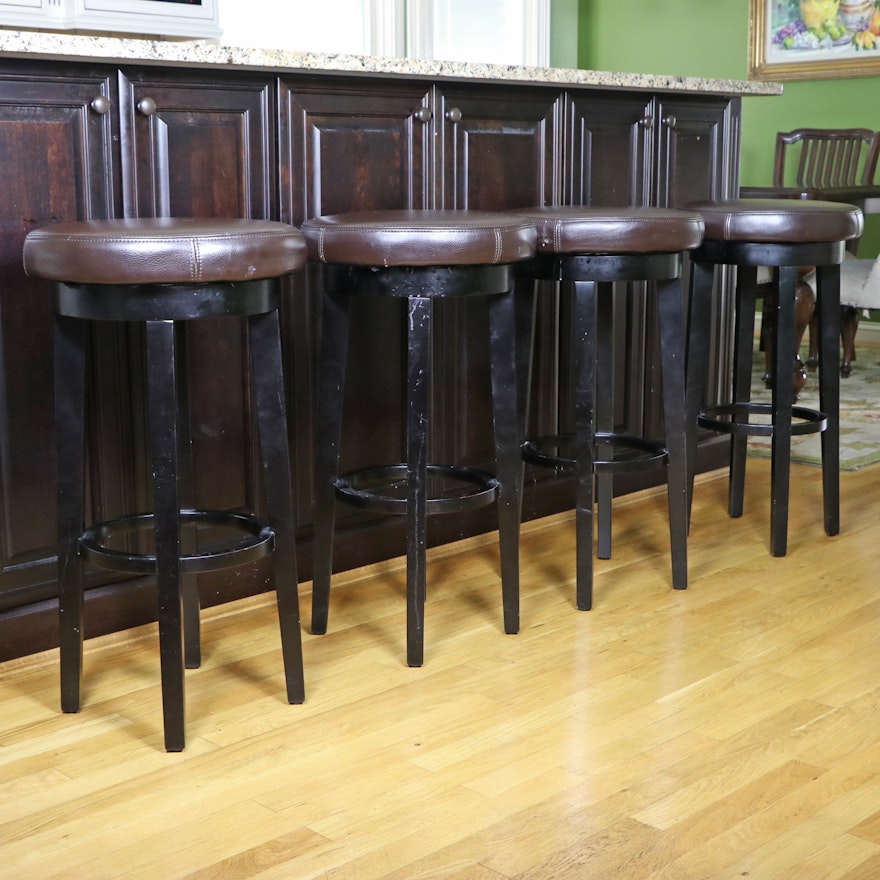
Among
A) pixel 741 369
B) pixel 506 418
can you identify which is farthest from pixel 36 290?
pixel 741 369

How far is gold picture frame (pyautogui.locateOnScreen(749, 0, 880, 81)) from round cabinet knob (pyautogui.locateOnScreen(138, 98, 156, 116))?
15.7ft

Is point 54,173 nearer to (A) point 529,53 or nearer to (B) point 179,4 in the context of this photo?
(B) point 179,4

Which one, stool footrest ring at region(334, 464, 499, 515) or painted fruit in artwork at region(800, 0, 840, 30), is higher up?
painted fruit in artwork at region(800, 0, 840, 30)

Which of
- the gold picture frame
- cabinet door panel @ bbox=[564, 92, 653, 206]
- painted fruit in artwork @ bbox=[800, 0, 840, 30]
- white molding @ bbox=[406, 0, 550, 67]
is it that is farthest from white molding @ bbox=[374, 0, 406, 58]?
cabinet door panel @ bbox=[564, 92, 653, 206]

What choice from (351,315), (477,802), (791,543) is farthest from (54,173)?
(791,543)

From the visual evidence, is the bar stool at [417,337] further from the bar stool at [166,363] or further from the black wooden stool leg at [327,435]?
the bar stool at [166,363]

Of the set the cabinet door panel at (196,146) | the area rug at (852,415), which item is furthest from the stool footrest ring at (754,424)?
the cabinet door panel at (196,146)

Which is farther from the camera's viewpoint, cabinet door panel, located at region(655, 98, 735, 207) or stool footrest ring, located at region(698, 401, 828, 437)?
cabinet door panel, located at region(655, 98, 735, 207)

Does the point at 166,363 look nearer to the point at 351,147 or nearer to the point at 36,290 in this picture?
the point at 36,290

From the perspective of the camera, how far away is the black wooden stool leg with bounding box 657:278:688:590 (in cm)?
226

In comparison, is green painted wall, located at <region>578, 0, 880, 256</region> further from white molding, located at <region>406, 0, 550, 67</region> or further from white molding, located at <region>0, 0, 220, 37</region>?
white molding, located at <region>0, 0, 220, 37</region>

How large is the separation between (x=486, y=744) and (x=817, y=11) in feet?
17.3

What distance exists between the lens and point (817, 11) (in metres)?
5.96

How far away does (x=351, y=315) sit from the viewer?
2342 mm
